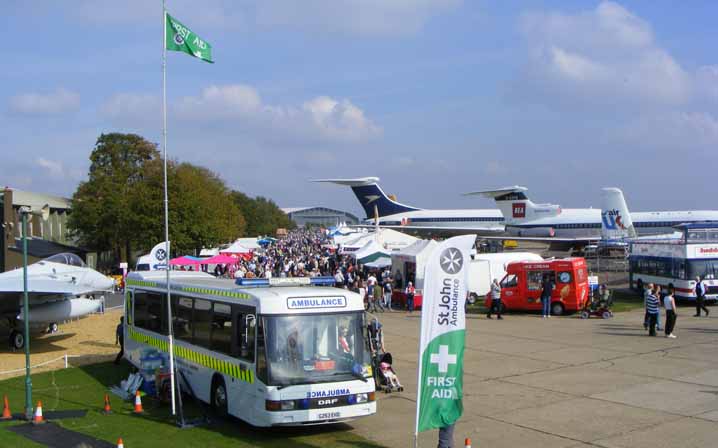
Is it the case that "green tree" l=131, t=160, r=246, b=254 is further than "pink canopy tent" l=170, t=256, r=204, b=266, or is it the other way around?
"green tree" l=131, t=160, r=246, b=254

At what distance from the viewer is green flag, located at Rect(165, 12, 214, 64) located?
12234 mm

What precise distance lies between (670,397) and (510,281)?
1558 centimetres

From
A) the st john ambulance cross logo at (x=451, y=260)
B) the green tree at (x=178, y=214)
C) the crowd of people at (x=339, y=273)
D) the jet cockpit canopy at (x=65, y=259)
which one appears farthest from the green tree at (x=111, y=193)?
the st john ambulance cross logo at (x=451, y=260)

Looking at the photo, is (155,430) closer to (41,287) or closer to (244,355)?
(244,355)

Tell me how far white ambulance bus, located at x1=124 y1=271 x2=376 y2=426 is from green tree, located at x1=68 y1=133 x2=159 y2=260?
44.3 meters

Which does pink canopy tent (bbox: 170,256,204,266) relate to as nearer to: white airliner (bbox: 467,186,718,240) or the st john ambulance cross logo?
the st john ambulance cross logo

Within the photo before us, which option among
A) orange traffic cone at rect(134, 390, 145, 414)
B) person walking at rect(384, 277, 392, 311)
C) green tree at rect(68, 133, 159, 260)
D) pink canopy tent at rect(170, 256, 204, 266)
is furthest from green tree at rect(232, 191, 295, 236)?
orange traffic cone at rect(134, 390, 145, 414)

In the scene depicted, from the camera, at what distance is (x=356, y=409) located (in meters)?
9.74

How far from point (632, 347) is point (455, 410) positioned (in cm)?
1130

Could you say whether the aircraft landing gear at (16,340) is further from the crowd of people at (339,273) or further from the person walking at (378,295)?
the person walking at (378,295)

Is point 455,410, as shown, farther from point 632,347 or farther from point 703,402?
point 632,347

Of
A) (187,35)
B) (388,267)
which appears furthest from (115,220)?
(187,35)

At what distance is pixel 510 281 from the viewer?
27453 mm

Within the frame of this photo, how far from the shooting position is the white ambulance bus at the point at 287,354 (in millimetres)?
9508
